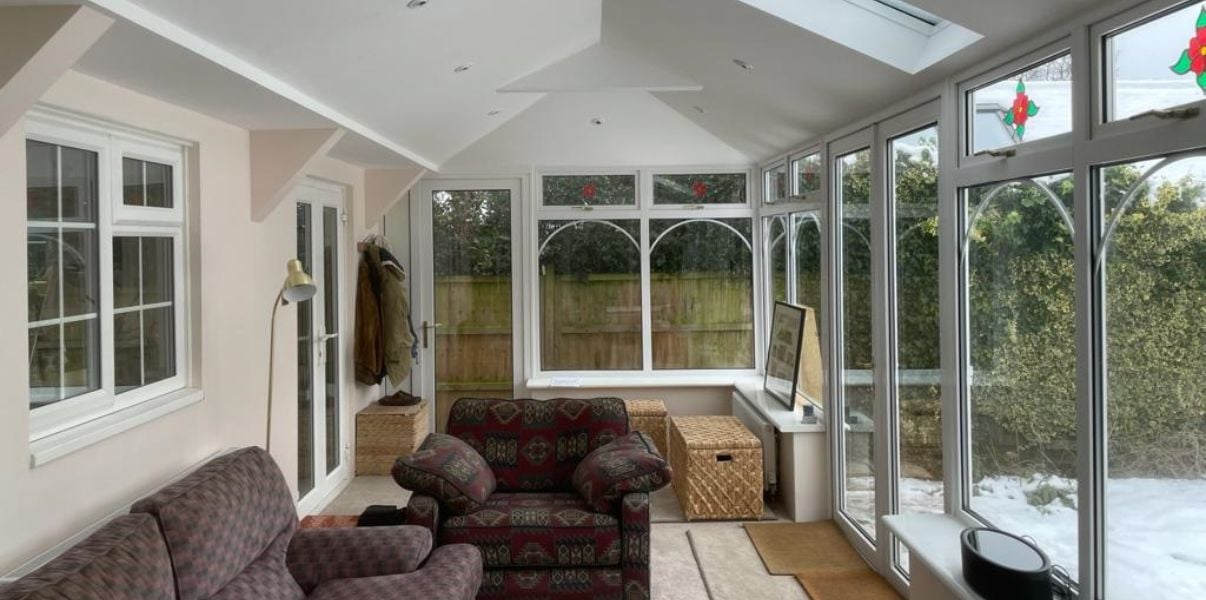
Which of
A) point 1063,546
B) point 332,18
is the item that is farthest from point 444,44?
point 1063,546

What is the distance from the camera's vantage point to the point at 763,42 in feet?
11.5

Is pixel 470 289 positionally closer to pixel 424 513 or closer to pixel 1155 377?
pixel 424 513

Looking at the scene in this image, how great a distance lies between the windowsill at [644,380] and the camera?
6.20 m

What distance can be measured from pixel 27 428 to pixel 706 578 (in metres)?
2.77

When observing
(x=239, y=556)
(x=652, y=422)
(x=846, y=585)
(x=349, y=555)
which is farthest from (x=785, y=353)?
(x=239, y=556)

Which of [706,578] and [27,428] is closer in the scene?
[27,428]

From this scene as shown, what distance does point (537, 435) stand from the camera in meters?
4.02

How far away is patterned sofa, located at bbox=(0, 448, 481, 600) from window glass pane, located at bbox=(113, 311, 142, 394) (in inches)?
23.4

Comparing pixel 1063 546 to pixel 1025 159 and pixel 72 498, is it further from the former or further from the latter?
pixel 72 498

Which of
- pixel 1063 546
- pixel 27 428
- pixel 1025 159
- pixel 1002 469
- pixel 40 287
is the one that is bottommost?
pixel 1063 546

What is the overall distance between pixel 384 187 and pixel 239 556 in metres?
3.81

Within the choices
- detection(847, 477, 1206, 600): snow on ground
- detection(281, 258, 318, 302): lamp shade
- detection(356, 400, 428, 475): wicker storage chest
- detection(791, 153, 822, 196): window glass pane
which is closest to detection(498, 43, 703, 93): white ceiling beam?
detection(791, 153, 822, 196): window glass pane

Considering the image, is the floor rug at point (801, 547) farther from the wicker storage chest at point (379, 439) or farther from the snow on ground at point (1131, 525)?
the wicker storage chest at point (379, 439)

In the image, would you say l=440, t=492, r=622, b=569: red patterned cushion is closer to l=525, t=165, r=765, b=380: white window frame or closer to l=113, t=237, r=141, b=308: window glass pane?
l=113, t=237, r=141, b=308: window glass pane
